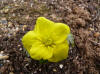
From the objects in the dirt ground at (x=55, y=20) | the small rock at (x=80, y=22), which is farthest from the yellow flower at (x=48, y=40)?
the small rock at (x=80, y=22)

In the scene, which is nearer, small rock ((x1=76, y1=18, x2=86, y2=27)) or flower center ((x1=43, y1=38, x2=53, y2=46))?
flower center ((x1=43, y1=38, x2=53, y2=46))

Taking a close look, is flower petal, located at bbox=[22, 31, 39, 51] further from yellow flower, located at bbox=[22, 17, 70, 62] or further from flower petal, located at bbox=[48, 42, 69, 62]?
flower petal, located at bbox=[48, 42, 69, 62]

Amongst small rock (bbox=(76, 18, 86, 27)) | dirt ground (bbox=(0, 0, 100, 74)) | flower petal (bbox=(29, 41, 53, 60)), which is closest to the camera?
flower petal (bbox=(29, 41, 53, 60))

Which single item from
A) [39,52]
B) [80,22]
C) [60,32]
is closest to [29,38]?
[39,52]

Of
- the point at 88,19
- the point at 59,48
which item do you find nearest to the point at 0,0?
the point at 88,19

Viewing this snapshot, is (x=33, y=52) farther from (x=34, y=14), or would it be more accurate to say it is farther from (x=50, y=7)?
(x=50, y=7)

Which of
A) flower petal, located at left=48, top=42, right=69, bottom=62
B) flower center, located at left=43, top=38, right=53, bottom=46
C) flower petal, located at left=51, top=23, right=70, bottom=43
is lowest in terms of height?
flower petal, located at left=48, top=42, right=69, bottom=62

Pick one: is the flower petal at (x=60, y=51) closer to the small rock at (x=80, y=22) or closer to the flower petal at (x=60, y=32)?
the flower petal at (x=60, y=32)

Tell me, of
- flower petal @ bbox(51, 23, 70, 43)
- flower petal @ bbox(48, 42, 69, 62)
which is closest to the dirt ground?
flower petal @ bbox(48, 42, 69, 62)
